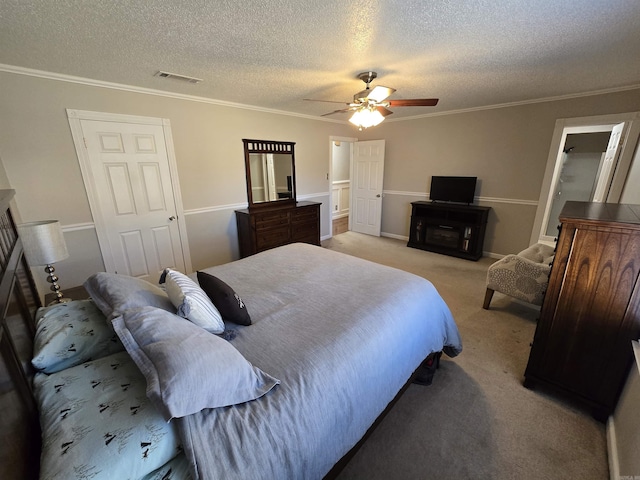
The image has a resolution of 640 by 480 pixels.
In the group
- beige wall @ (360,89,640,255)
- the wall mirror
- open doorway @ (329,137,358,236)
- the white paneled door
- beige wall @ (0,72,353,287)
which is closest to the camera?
beige wall @ (0,72,353,287)

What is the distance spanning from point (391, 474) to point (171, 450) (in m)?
1.17

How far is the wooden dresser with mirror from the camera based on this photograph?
3.92 metres

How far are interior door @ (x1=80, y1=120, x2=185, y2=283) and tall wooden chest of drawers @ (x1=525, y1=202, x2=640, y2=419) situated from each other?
3.91m

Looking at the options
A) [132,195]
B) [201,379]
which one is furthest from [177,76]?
[201,379]

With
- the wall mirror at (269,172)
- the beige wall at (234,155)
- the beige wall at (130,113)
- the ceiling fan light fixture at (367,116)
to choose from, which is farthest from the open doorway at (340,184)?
the ceiling fan light fixture at (367,116)

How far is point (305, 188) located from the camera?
489cm

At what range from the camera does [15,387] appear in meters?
0.83

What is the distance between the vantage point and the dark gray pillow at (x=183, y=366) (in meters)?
0.80

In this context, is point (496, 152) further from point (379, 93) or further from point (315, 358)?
point (315, 358)

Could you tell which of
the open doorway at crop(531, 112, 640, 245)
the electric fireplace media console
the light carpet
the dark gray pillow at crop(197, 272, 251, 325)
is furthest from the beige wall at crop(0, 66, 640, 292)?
the light carpet

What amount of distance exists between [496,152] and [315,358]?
445 centimetres

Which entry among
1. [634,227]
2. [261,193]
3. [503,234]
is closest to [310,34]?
[634,227]

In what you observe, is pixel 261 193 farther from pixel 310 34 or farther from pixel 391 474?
pixel 391 474

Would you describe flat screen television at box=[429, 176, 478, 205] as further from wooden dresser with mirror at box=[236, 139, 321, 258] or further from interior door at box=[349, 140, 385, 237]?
wooden dresser with mirror at box=[236, 139, 321, 258]
